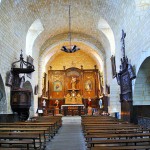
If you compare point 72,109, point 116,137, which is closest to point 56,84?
point 72,109

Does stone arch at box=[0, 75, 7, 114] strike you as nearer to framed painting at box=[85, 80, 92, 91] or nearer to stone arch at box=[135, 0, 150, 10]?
stone arch at box=[135, 0, 150, 10]

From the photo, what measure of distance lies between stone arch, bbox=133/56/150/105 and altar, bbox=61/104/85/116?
Result: 1078cm

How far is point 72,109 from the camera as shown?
20297 millimetres

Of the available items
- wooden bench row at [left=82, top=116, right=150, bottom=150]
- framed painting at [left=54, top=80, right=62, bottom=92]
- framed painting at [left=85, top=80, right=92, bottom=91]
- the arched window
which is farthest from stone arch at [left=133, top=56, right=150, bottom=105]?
framed painting at [left=54, top=80, right=62, bottom=92]

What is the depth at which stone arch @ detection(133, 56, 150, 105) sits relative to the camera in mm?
9242

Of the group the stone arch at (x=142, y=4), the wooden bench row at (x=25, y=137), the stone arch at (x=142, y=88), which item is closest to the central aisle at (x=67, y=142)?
the wooden bench row at (x=25, y=137)

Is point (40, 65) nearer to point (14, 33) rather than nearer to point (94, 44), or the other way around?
point (94, 44)

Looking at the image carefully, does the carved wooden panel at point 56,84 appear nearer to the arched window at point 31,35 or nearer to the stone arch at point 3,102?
the arched window at point 31,35

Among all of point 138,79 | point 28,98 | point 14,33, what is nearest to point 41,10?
point 14,33

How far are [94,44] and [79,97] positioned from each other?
224 inches

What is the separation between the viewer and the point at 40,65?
19094 mm

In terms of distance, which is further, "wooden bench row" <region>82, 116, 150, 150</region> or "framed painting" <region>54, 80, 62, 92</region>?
"framed painting" <region>54, 80, 62, 92</region>

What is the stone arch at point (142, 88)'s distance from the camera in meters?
9.24

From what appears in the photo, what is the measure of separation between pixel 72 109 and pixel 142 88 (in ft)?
37.5
